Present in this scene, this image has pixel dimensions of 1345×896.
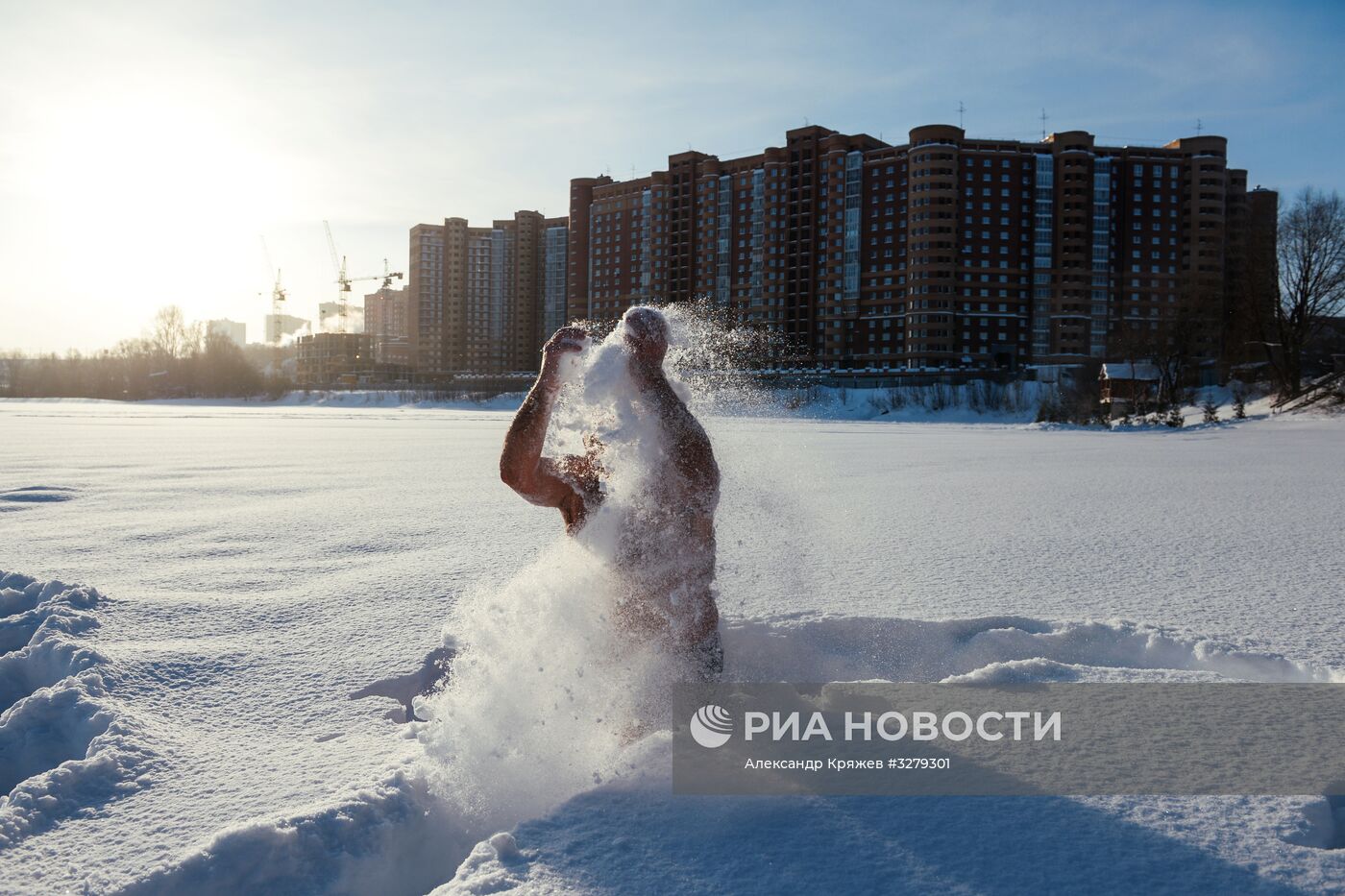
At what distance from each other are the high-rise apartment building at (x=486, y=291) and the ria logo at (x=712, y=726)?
102465mm

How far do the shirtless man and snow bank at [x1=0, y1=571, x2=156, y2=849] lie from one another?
1363mm

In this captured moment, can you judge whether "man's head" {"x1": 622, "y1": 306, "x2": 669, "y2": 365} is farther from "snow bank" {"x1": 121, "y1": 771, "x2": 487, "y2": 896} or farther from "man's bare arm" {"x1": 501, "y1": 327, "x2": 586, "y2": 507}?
"snow bank" {"x1": 121, "y1": 771, "x2": 487, "y2": 896}

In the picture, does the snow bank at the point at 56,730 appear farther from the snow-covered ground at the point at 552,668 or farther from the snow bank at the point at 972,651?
the snow bank at the point at 972,651

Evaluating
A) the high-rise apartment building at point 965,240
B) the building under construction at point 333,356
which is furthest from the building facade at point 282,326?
the high-rise apartment building at point 965,240

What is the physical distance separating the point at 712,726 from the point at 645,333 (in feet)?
3.49

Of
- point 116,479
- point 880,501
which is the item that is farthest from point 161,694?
point 116,479

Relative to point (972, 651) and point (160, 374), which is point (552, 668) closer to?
point (972, 651)

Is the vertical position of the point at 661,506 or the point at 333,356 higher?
the point at 333,356

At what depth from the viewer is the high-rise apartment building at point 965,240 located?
3019 inches

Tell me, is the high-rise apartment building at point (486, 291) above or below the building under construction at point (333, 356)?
above

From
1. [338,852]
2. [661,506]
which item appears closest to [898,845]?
[661,506]

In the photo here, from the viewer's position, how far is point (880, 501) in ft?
25.5

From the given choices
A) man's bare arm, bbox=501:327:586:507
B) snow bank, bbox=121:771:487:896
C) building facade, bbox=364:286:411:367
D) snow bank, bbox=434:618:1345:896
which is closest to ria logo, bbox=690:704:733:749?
snow bank, bbox=434:618:1345:896

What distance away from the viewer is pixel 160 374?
7931 cm
